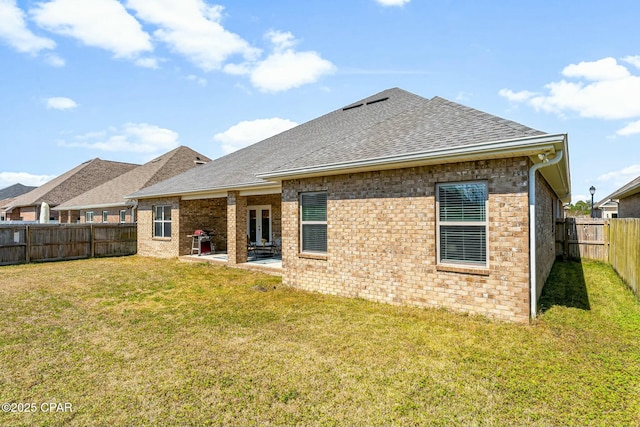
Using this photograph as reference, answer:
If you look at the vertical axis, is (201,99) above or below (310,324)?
above

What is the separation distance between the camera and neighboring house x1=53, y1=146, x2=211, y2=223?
22.5 m

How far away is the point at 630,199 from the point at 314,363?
19.6 m

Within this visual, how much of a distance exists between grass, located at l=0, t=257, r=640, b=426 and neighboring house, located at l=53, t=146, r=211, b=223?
52.4 ft

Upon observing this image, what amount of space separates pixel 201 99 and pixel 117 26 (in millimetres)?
4621

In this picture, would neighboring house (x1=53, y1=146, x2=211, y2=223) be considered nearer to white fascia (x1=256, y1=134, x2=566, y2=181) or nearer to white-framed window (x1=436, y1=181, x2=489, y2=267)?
white fascia (x1=256, y1=134, x2=566, y2=181)

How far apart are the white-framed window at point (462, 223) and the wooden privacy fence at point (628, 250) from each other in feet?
14.8

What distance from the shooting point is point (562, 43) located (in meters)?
9.36

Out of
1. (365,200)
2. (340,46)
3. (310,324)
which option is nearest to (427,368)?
(310,324)

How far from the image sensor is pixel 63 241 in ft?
52.9

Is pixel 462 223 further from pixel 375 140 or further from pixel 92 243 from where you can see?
pixel 92 243

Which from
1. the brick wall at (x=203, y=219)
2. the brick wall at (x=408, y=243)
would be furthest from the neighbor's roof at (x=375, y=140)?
the brick wall at (x=203, y=219)

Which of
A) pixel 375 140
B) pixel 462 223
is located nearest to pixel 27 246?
pixel 375 140

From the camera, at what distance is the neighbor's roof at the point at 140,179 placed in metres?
23.1

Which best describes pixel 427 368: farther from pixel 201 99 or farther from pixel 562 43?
pixel 201 99
